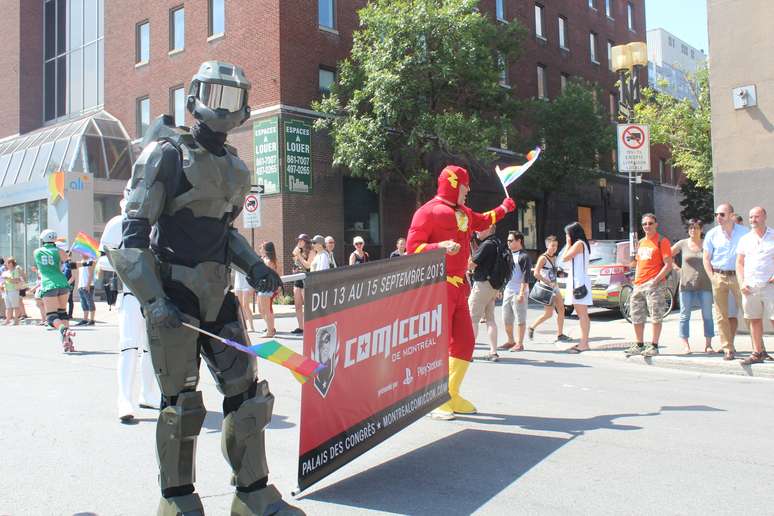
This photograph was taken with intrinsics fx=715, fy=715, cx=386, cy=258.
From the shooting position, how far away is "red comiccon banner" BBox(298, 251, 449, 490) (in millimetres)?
3859

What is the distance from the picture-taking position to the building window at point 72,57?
3106cm

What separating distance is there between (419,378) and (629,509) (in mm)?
1768

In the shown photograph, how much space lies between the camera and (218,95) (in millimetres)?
3404

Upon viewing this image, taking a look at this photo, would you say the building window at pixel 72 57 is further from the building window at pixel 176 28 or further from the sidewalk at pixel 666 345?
the sidewalk at pixel 666 345

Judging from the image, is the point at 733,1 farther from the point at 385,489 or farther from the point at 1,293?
the point at 1,293

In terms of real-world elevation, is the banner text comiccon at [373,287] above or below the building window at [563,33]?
below

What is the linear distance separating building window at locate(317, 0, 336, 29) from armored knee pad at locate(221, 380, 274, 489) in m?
22.1

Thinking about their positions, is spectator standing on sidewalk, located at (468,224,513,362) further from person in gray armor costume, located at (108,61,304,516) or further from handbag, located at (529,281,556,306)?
person in gray armor costume, located at (108,61,304,516)

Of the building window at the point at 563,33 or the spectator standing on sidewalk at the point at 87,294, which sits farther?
the building window at the point at 563,33

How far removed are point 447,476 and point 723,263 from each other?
20.8ft

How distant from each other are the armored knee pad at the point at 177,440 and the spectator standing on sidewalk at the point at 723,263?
7611 millimetres

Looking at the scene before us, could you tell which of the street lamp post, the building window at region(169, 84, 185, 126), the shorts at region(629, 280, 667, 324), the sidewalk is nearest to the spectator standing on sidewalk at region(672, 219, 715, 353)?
the sidewalk

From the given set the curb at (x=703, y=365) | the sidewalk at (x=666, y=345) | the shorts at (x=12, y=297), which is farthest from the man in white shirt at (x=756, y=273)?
the shorts at (x=12, y=297)

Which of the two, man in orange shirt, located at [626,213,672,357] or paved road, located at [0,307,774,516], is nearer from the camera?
paved road, located at [0,307,774,516]
